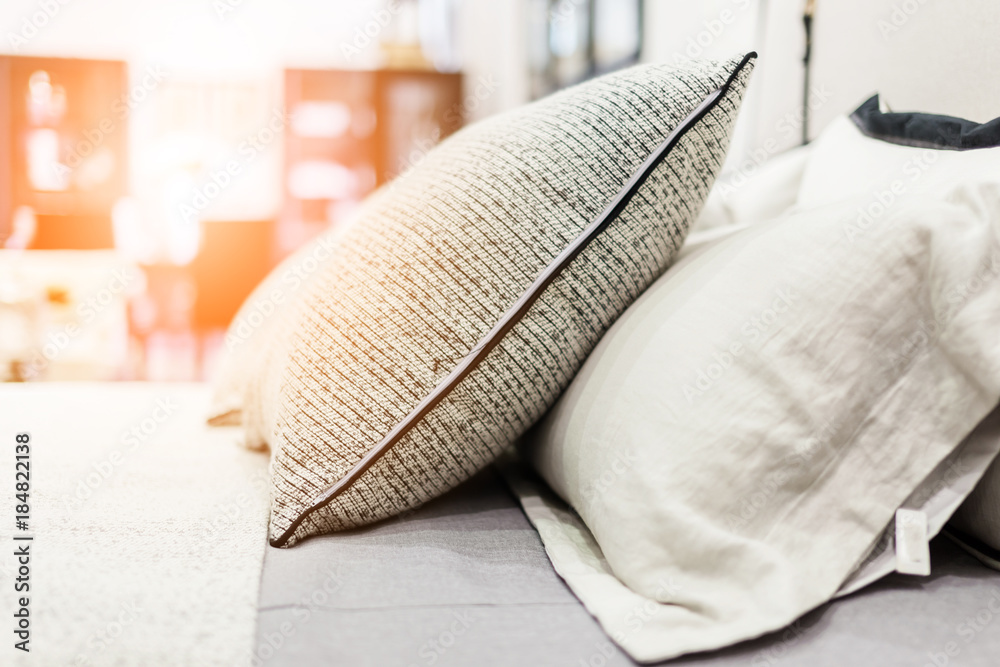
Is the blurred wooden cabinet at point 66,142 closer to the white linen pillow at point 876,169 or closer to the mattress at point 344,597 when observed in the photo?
the mattress at point 344,597

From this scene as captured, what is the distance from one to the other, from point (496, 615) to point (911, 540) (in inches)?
11.7

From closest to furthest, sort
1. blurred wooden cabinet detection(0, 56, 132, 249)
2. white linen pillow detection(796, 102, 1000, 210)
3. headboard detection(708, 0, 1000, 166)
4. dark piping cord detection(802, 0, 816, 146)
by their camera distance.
Answer: white linen pillow detection(796, 102, 1000, 210), headboard detection(708, 0, 1000, 166), dark piping cord detection(802, 0, 816, 146), blurred wooden cabinet detection(0, 56, 132, 249)

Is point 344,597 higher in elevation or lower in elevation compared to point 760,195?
lower

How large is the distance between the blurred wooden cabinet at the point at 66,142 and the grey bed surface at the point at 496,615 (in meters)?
4.53

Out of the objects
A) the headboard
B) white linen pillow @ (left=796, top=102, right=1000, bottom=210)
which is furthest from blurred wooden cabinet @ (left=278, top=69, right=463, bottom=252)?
white linen pillow @ (left=796, top=102, right=1000, bottom=210)

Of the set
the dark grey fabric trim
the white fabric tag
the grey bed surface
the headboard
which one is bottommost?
the grey bed surface

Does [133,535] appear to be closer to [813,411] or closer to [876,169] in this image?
[813,411]

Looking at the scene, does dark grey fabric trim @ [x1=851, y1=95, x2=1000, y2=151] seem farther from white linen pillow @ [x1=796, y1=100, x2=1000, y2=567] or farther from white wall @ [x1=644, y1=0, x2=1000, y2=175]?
white wall @ [x1=644, y1=0, x2=1000, y2=175]

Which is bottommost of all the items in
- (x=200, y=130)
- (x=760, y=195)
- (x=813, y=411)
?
(x=813, y=411)

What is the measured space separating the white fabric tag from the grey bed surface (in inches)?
1.0

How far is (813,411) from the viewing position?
50 cm

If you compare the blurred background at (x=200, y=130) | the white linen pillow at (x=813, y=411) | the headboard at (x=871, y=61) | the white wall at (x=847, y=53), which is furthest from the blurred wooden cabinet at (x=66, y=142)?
the white linen pillow at (x=813, y=411)

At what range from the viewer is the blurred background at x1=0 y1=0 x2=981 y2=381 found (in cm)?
313

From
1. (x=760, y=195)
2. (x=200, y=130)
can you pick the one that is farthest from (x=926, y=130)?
(x=200, y=130)
